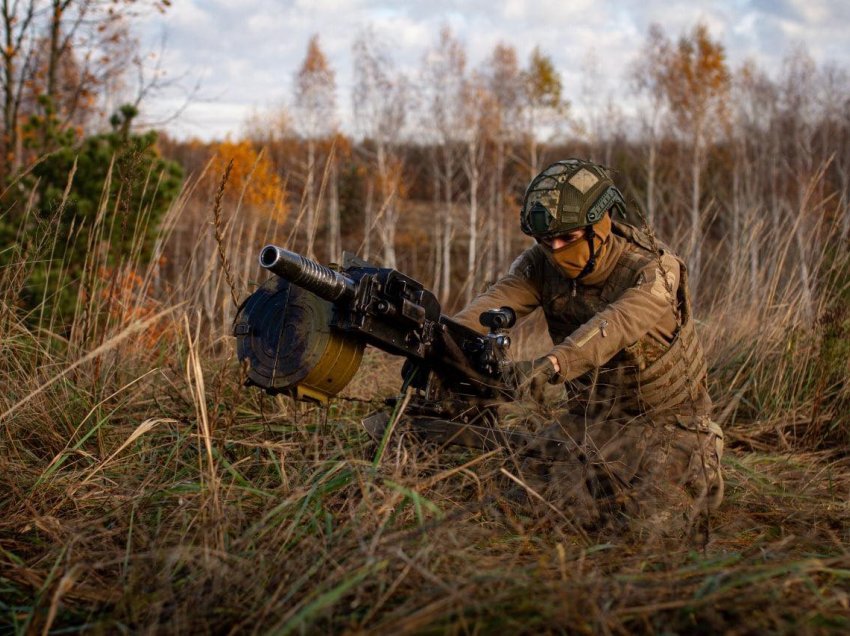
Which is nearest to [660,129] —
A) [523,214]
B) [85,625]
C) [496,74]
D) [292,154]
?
[496,74]

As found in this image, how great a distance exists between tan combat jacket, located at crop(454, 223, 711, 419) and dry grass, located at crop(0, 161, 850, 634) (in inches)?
21.6

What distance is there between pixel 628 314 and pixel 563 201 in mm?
535

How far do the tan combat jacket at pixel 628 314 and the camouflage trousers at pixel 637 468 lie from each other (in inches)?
3.9

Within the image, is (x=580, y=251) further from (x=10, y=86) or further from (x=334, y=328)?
(x=10, y=86)

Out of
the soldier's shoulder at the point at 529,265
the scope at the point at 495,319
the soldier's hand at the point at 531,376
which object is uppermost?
the soldier's shoulder at the point at 529,265

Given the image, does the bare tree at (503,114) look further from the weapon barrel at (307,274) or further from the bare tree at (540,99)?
the weapon barrel at (307,274)

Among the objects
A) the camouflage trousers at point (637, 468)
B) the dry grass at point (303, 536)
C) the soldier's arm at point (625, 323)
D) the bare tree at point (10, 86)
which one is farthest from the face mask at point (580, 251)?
the bare tree at point (10, 86)

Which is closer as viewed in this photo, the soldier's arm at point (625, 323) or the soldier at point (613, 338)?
the soldier's arm at point (625, 323)

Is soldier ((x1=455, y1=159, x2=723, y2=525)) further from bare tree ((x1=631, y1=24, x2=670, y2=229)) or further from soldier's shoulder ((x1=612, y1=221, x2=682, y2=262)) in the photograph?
bare tree ((x1=631, y1=24, x2=670, y2=229))

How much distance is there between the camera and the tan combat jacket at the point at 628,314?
10.7 ft

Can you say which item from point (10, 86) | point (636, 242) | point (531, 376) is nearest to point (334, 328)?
point (531, 376)

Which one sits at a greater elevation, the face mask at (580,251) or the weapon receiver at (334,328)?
the face mask at (580,251)

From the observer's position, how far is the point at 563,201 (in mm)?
3273

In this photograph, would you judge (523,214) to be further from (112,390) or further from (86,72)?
(86,72)
